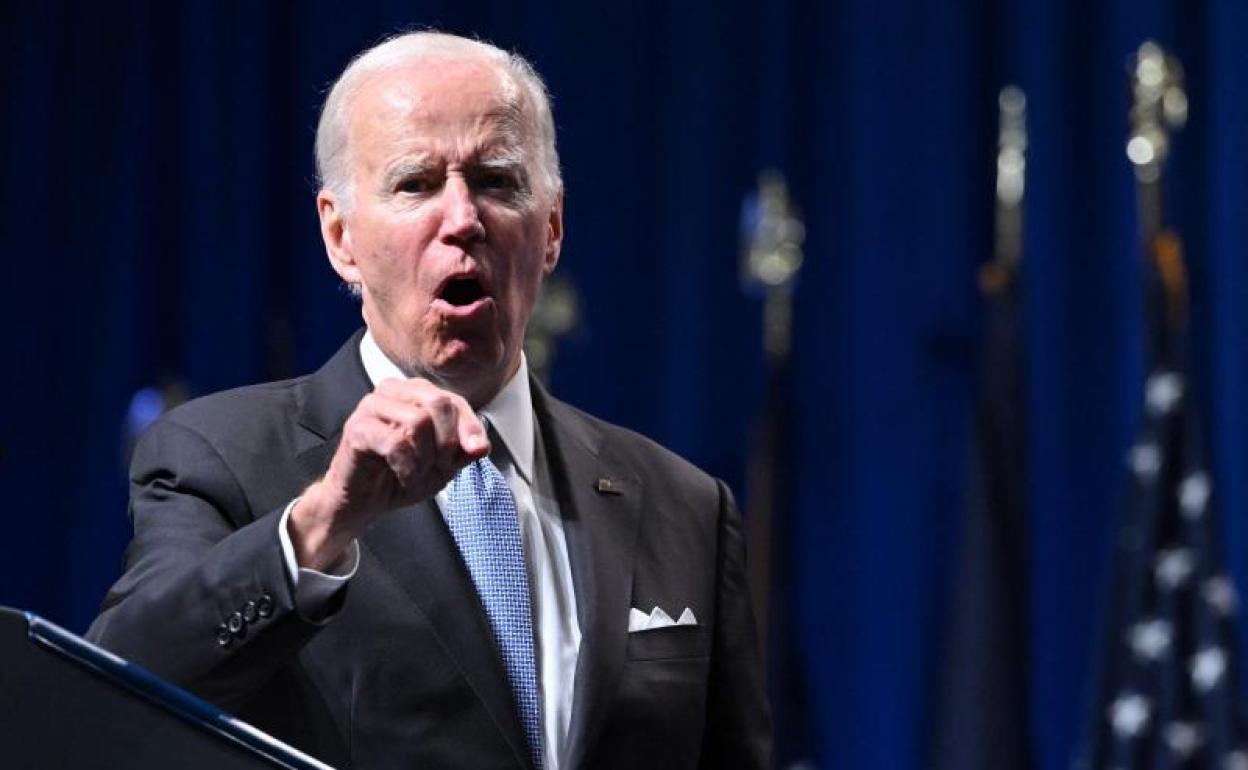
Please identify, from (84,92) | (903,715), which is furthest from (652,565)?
(84,92)

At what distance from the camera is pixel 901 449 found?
15.1 ft

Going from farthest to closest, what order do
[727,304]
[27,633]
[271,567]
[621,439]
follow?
[727,304] < [621,439] < [271,567] < [27,633]

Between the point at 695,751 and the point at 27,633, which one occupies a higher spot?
the point at 27,633

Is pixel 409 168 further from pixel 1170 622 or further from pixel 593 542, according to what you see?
pixel 1170 622

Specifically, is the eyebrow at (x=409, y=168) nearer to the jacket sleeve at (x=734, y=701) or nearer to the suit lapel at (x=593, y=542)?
the suit lapel at (x=593, y=542)

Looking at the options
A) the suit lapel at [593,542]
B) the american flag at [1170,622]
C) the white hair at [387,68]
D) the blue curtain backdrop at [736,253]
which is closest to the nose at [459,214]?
the white hair at [387,68]

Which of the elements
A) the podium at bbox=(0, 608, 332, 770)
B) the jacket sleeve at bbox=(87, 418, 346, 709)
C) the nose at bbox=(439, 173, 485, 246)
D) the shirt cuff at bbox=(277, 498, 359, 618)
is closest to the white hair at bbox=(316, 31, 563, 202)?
the nose at bbox=(439, 173, 485, 246)

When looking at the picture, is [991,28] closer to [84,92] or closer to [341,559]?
[84,92]

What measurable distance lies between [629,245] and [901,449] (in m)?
0.83

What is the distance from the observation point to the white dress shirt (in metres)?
1.94

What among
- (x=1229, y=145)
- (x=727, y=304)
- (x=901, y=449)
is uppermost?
(x=1229, y=145)

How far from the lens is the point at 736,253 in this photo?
4.77m

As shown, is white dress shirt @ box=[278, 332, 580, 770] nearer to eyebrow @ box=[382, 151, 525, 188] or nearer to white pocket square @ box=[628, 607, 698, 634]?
white pocket square @ box=[628, 607, 698, 634]

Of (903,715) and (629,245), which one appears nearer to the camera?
(903,715)
